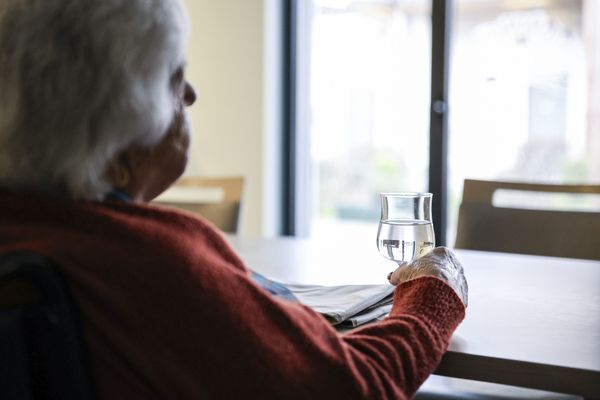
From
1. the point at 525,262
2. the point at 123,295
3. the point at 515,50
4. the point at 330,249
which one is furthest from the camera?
the point at 515,50

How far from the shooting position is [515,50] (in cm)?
345

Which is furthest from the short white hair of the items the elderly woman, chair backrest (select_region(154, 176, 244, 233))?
chair backrest (select_region(154, 176, 244, 233))

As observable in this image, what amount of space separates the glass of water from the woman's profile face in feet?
1.22

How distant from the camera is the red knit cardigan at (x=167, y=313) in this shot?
0.72 metres

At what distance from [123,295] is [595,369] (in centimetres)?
52

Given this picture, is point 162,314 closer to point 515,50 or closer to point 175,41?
point 175,41

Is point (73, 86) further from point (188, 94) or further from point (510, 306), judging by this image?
point (510, 306)

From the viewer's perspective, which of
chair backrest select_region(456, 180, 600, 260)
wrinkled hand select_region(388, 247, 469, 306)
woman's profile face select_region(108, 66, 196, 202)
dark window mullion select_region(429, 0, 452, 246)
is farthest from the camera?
dark window mullion select_region(429, 0, 452, 246)

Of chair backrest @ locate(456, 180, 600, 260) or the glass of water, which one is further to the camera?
chair backrest @ locate(456, 180, 600, 260)

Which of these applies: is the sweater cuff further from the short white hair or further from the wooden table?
the short white hair

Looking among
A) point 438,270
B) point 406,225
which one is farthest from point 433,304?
point 406,225

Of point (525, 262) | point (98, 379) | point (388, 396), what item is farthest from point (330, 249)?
point (98, 379)

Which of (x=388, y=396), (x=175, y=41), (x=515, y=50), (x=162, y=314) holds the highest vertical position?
(x=515, y=50)

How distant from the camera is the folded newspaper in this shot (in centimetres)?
102
